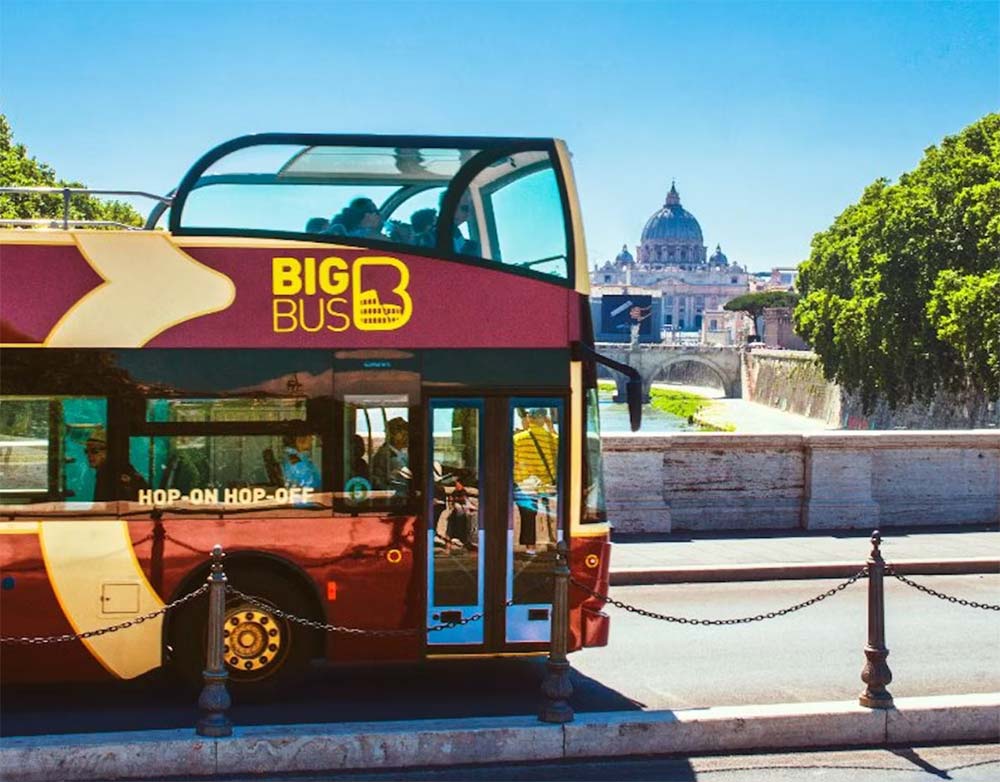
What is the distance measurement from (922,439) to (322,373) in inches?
368

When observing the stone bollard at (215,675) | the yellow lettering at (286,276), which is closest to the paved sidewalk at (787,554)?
the yellow lettering at (286,276)

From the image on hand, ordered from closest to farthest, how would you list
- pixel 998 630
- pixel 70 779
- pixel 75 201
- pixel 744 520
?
pixel 70 779 < pixel 998 630 < pixel 744 520 < pixel 75 201

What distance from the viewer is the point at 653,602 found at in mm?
11719

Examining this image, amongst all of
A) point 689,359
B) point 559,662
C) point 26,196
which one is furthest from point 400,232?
point 689,359

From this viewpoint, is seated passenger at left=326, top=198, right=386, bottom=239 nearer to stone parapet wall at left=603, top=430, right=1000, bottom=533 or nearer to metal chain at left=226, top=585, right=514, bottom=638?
metal chain at left=226, top=585, right=514, bottom=638

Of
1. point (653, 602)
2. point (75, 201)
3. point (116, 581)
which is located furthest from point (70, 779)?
point (75, 201)

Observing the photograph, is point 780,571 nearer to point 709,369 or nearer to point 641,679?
point 641,679

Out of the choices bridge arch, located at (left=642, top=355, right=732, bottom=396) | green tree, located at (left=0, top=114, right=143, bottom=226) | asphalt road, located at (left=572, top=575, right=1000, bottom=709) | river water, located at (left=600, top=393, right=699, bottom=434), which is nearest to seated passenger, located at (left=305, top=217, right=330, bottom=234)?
asphalt road, located at (left=572, top=575, right=1000, bottom=709)

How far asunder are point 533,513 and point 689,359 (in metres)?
125

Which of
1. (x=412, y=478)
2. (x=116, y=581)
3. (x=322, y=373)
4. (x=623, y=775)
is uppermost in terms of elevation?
(x=322, y=373)

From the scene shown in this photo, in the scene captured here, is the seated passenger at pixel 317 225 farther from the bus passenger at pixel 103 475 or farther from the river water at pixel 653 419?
the river water at pixel 653 419

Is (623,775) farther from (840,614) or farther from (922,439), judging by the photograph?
(922,439)

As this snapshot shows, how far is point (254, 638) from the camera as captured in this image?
8.22 m

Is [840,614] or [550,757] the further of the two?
[840,614]
